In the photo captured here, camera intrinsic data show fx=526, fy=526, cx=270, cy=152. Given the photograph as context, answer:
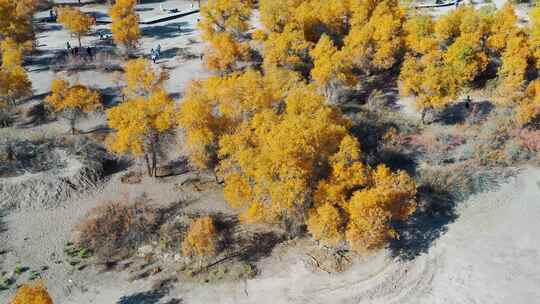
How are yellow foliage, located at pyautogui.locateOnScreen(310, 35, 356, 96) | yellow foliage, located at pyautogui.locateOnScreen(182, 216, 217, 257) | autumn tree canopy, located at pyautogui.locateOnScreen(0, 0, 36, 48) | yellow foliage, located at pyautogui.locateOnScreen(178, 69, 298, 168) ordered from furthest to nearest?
autumn tree canopy, located at pyautogui.locateOnScreen(0, 0, 36, 48), yellow foliage, located at pyautogui.locateOnScreen(310, 35, 356, 96), yellow foliage, located at pyautogui.locateOnScreen(178, 69, 298, 168), yellow foliage, located at pyautogui.locateOnScreen(182, 216, 217, 257)

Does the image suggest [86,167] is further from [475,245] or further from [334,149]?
[475,245]

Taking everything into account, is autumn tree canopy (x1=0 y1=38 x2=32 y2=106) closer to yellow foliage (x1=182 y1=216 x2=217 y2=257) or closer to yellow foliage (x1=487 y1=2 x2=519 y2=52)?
yellow foliage (x1=182 y1=216 x2=217 y2=257)

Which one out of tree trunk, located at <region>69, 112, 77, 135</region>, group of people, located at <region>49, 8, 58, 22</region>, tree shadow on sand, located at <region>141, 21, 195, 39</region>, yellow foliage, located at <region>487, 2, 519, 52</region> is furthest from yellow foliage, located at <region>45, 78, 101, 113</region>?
yellow foliage, located at <region>487, 2, 519, 52</region>

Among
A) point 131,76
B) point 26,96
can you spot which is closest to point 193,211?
point 131,76

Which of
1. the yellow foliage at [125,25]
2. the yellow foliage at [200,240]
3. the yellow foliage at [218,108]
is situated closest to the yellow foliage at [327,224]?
the yellow foliage at [200,240]

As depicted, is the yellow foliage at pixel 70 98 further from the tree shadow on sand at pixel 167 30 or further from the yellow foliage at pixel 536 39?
the yellow foliage at pixel 536 39
